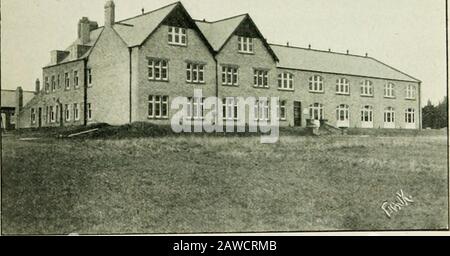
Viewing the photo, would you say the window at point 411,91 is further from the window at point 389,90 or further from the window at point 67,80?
the window at point 67,80

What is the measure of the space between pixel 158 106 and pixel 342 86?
Result: 4.72 m

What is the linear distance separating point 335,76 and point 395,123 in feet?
6.01

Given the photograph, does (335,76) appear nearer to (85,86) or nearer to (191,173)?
(191,173)

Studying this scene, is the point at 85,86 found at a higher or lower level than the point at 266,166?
higher

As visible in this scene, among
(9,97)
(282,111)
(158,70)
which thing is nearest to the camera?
(9,97)

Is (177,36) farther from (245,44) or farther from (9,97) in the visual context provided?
(9,97)

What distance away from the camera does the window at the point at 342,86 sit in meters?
14.2

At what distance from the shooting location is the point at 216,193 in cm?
1091

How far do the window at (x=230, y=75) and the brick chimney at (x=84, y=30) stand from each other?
2.91m

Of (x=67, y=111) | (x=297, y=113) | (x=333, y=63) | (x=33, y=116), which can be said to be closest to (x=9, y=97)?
(x=67, y=111)

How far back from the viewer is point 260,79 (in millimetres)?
13352
